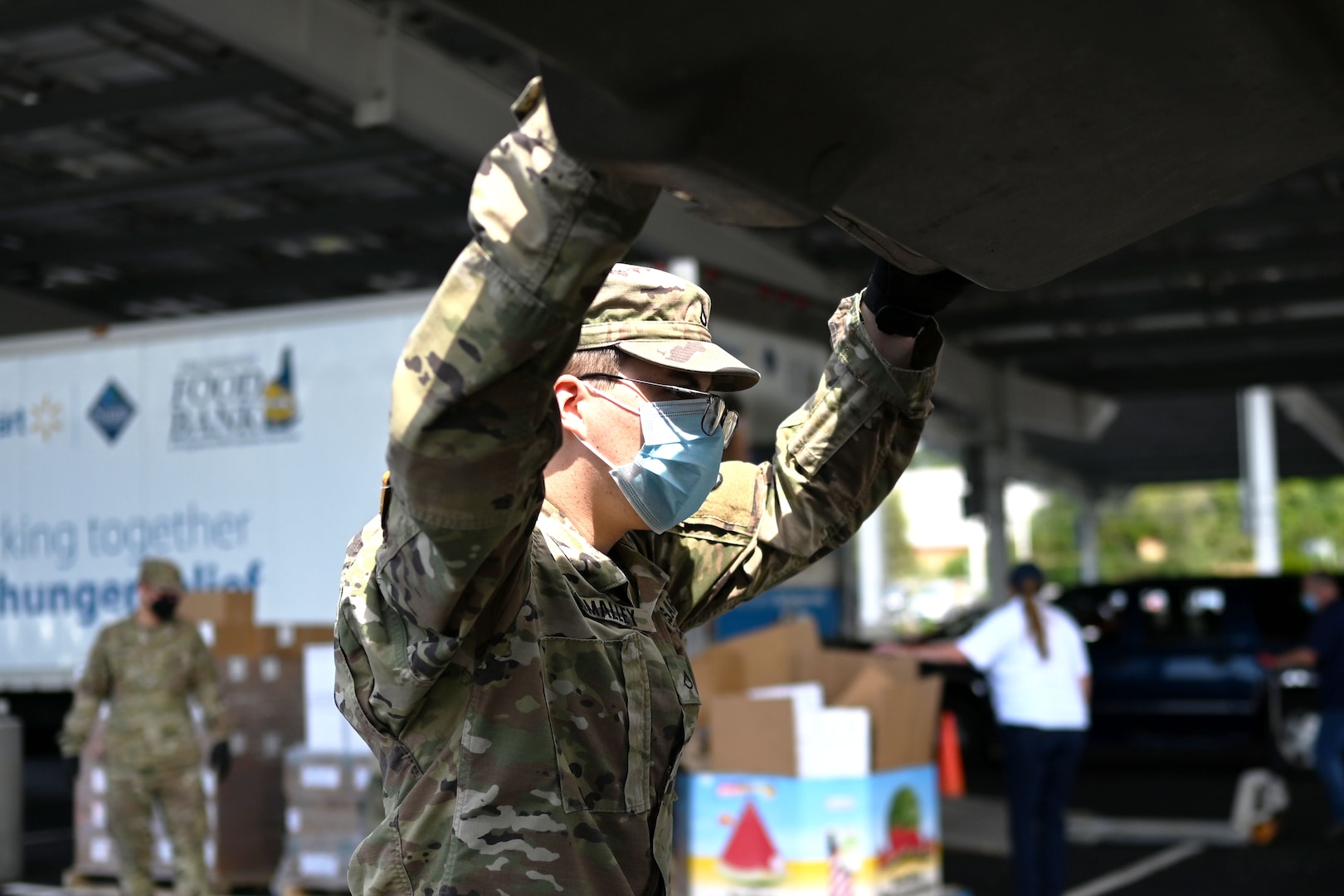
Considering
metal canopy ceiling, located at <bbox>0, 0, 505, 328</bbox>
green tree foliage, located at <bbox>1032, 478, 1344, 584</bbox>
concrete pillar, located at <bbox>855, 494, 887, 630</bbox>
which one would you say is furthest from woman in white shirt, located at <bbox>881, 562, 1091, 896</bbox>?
green tree foliage, located at <bbox>1032, 478, 1344, 584</bbox>

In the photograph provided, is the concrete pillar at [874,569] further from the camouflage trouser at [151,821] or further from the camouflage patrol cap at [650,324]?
the camouflage patrol cap at [650,324]

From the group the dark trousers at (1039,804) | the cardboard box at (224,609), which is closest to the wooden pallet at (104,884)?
the cardboard box at (224,609)

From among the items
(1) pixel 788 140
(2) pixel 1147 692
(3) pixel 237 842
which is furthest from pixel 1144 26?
(2) pixel 1147 692

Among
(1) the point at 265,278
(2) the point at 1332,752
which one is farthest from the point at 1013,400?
(2) the point at 1332,752

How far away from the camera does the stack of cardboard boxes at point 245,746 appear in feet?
27.7

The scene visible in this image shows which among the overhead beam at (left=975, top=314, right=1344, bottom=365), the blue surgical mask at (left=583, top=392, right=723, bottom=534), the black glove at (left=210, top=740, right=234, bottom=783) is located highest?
the overhead beam at (left=975, top=314, right=1344, bottom=365)

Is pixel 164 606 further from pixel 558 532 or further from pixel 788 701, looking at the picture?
pixel 558 532

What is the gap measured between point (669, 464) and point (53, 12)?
30.4 ft

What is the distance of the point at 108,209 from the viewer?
15367 millimetres

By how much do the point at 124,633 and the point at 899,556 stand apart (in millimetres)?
59658

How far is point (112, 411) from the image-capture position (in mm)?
9156

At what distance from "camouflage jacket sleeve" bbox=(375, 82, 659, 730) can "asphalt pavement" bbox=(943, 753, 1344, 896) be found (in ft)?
25.9

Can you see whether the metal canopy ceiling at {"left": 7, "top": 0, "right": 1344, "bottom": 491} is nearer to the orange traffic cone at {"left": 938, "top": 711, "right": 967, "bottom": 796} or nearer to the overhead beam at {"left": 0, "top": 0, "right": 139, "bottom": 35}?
the overhead beam at {"left": 0, "top": 0, "right": 139, "bottom": 35}

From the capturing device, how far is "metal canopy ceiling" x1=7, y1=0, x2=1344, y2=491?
11.0m
